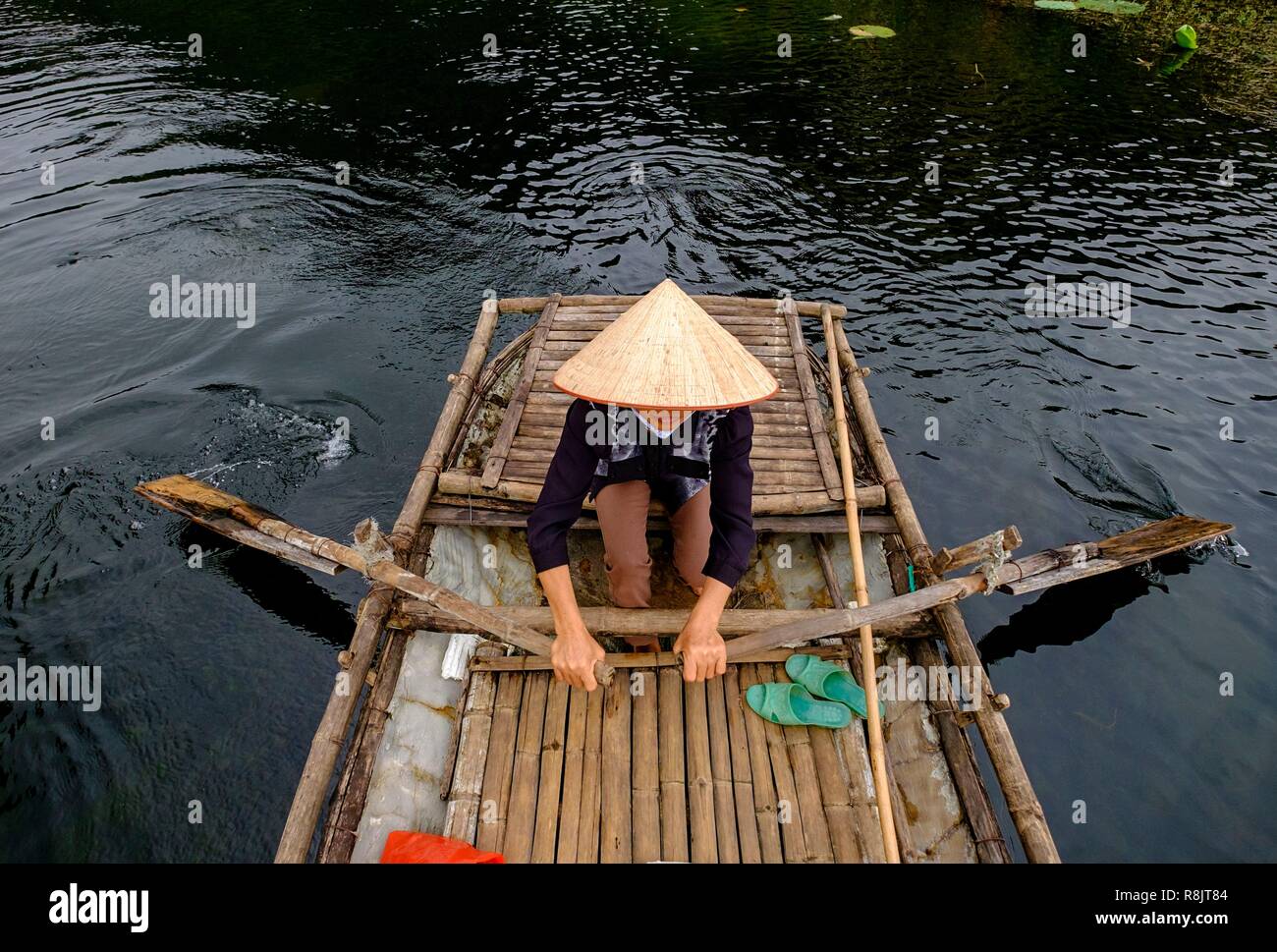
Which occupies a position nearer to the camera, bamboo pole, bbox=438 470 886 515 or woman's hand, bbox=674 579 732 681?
woman's hand, bbox=674 579 732 681

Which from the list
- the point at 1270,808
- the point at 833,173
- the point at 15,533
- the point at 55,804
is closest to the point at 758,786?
the point at 1270,808

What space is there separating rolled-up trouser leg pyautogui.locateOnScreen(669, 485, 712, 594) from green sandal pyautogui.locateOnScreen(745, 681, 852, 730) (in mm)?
845

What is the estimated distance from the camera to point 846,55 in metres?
20.1

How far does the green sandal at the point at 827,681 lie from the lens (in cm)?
466

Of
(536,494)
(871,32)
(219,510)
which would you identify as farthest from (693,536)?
(871,32)

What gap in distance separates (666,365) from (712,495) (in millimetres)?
964

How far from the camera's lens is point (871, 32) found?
21641 mm

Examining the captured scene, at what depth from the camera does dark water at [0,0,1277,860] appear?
19.6 ft

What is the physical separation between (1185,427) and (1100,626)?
3836mm

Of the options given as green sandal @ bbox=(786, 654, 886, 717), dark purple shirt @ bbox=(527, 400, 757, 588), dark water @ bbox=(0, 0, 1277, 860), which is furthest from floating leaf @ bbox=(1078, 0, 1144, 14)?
green sandal @ bbox=(786, 654, 886, 717)

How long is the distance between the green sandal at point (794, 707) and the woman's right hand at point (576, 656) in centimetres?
127

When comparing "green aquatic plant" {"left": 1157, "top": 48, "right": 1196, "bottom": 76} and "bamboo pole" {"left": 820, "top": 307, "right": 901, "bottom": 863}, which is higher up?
"green aquatic plant" {"left": 1157, "top": 48, "right": 1196, "bottom": 76}

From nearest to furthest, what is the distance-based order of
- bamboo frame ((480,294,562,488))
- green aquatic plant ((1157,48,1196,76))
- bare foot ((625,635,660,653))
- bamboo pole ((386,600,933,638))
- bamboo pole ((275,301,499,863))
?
bamboo pole ((275,301,499,863))
bamboo pole ((386,600,933,638))
bare foot ((625,635,660,653))
bamboo frame ((480,294,562,488))
green aquatic plant ((1157,48,1196,76))

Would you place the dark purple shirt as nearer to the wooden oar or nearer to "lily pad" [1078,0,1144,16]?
the wooden oar
